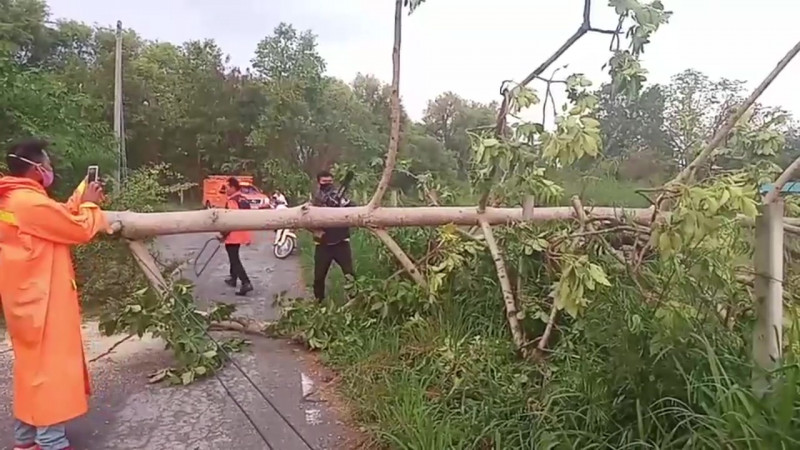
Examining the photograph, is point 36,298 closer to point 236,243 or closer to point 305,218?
point 305,218

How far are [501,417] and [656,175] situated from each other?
7.51 feet

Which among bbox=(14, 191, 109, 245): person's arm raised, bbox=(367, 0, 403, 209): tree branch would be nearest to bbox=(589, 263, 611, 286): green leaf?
bbox=(367, 0, 403, 209): tree branch

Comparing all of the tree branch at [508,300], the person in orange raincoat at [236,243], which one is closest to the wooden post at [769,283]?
the tree branch at [508,300]

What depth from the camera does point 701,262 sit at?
2920 millimetres

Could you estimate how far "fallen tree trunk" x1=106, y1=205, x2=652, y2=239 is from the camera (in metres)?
4.91

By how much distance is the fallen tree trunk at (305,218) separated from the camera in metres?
4.91

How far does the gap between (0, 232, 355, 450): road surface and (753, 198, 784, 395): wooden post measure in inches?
83.5

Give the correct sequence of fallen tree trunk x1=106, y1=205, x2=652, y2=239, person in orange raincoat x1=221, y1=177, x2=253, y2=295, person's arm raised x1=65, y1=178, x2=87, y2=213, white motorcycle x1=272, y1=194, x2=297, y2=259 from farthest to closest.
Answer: white motorcycle x1=272, y1=194, x2=297, y2=259 < person in orange raincoat x1=221, y1=177, x2=253, y2=295 < fallen tree trunk x1=106, y1=205, x2=652, y2=239 < person's arm raised x1=65, y1=178, x2=87, y2=213

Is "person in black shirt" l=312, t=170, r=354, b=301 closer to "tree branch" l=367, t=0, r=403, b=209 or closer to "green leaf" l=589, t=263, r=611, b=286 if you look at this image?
"tree branch" l=367, t=0, r=403, b=209

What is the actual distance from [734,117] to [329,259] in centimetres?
409

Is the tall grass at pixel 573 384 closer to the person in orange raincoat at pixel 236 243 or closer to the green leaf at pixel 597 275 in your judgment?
the green leaf at pixel 597 275

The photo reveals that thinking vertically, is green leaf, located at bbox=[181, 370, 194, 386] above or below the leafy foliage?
below

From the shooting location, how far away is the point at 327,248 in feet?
→ 21.9

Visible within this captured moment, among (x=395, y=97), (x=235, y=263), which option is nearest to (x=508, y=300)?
(x=395, y=97)
